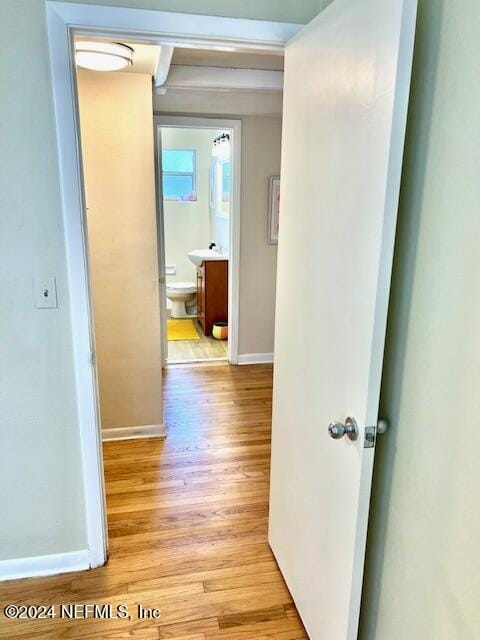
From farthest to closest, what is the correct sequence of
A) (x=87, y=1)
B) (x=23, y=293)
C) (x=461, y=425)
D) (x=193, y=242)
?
(x=193, y=242) < (x=23, y=293) < (x=87, y=1) < (x=461, y=425)

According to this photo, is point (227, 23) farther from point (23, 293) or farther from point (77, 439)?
point (77, 439)

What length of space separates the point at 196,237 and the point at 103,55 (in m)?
3.85

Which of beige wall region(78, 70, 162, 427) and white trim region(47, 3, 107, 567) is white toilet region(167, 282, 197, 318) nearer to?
beige wall region(78, 70, 162, 427)

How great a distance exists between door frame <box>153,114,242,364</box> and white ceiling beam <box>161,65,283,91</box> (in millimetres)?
318

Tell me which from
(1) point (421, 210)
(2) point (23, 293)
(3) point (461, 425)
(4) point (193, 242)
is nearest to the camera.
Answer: (3) point (461, 425)

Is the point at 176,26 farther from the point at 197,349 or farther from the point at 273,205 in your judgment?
the point at 197,349

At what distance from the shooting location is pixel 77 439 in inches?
A: 69.1

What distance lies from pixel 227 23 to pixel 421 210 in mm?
956

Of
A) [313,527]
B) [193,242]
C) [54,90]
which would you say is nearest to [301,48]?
[54,90]

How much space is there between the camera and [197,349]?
4637mm

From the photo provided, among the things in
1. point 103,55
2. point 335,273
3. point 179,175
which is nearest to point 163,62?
point 103,55

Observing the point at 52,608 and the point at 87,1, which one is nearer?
the point at 87,1

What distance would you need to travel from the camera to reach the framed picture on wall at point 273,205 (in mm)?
3930

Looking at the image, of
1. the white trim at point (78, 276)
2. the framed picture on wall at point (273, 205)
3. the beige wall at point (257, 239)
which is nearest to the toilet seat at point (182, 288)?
the beige wall at point (257, 239)
